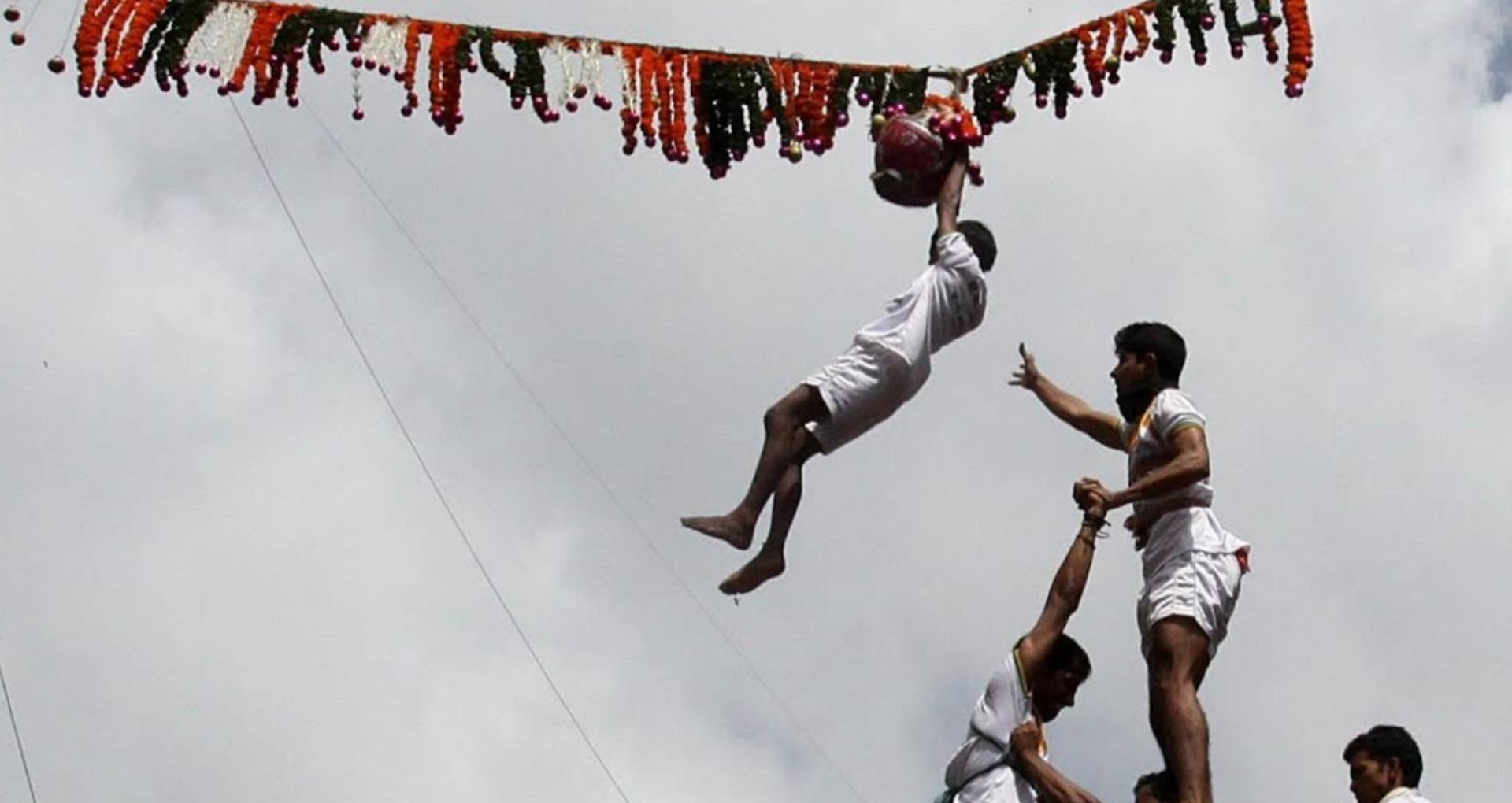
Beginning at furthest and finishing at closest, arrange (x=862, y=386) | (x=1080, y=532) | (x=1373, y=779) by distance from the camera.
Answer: (x=862, y=386)
(x=1080, y=532)
(x=1373, y=779)

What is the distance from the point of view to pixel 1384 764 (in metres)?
9.83

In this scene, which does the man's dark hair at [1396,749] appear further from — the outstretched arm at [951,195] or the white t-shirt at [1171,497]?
the outstretched arm at [951,195]

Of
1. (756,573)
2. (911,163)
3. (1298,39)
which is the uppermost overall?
(1298,39)

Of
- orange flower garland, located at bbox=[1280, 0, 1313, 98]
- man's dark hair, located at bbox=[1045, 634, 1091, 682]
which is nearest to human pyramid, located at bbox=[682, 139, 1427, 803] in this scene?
man's dark hair, located at bbox=[1045, 634, 1091, 682]

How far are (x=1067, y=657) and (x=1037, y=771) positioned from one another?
0.47 meters

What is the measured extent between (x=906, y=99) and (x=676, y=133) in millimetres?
1053

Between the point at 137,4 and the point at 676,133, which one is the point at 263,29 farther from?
the point at 676,133

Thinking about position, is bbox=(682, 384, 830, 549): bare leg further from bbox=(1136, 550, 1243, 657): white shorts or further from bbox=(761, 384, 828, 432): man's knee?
bbox=(1136, 550, 1243, 657): white shorts

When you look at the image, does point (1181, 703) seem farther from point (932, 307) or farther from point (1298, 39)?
point (1298, 39)

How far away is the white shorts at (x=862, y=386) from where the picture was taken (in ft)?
39.2

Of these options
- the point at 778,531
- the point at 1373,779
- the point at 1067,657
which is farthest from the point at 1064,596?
the point at 778,531

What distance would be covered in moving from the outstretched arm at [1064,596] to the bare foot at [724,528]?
199 centimetres

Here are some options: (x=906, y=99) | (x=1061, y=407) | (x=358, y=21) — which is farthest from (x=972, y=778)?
(x=358, y=21)

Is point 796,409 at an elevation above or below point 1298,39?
below
